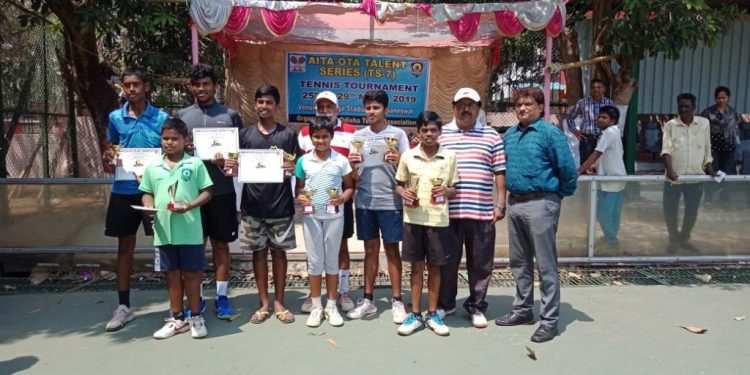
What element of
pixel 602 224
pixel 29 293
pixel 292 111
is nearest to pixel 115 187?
pixel 29 293

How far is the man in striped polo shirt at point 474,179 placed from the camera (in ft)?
13.1

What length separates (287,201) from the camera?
13.8 feet

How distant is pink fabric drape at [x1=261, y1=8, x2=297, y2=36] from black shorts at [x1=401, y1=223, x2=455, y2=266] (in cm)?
321

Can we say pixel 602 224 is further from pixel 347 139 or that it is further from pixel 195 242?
pixel 195 242

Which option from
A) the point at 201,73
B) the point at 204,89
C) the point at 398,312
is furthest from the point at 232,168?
the point at 398,312

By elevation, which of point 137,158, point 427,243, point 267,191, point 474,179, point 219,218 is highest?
point 137,158

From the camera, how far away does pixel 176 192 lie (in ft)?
12.6

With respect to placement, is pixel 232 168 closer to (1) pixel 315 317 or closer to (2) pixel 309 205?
(2) pixel 309 205

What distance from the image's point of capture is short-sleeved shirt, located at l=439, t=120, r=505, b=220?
13.1 feet

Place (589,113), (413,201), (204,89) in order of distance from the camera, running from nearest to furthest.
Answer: (413,201), (204,89), (589,113)

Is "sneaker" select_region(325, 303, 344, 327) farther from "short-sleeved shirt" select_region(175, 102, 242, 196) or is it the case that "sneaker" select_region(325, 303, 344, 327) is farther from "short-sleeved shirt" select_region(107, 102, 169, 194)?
"short-sleeved shirt" select_region(107, 102, 169, 194)

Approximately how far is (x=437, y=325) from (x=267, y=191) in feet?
5.13

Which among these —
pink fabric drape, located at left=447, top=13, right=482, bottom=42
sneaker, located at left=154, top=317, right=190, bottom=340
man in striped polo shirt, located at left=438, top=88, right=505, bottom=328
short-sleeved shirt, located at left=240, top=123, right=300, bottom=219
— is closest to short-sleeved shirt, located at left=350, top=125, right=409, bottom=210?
man in striped polo shirt, located at left=438, top=88, right=505, bottom=328

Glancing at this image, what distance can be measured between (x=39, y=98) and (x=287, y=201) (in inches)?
213
